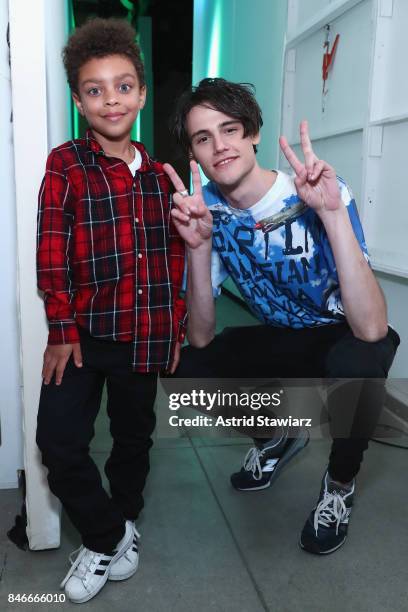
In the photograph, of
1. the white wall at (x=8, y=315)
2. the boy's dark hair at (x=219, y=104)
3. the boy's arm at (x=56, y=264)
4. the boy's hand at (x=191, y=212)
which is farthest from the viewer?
the white wall at (x=8, y=315)

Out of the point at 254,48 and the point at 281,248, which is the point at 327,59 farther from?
the point at 281,248

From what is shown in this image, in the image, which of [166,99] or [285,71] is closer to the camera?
[285,71]

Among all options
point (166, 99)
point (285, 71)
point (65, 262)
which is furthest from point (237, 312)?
point (166, 99)

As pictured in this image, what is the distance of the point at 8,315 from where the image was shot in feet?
5.57

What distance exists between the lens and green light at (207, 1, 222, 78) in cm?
596

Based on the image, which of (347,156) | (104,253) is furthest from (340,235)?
(347,156)

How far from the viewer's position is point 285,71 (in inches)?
155

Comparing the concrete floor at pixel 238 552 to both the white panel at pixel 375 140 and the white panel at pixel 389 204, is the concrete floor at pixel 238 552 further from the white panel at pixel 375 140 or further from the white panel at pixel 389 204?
the white panel at pixel 375 140

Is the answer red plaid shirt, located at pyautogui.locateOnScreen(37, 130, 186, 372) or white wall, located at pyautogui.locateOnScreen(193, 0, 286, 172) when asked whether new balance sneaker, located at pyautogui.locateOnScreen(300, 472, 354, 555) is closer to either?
red plaid shirt, located at pyautogui.locateOnScreen(37, 130, 186, 372)

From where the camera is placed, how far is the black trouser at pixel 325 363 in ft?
4.90

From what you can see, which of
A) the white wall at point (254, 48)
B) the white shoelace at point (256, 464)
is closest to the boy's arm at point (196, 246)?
the white shoelace at point (256, 464)

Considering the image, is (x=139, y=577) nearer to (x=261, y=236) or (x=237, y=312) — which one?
(x=261, y=236)

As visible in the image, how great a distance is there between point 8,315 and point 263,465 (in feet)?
3.06

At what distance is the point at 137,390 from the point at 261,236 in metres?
0.53
